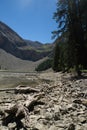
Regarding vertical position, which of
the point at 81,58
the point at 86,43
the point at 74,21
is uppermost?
the point at 74,21

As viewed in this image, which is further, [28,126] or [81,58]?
[81,58]

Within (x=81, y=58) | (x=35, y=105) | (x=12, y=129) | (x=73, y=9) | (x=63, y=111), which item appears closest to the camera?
(x=12, y=129)

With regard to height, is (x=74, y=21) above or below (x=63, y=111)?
above

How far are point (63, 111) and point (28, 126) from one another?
166 centimetres

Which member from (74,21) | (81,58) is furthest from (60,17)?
(81,58)

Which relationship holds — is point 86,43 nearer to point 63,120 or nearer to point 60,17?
point 60,17

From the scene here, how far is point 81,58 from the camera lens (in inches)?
1275

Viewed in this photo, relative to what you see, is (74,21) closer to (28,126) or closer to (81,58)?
(81,58)

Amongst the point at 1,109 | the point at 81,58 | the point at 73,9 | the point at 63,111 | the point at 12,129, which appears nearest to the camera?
the point at 12,129

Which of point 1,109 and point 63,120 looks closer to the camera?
point 63,120

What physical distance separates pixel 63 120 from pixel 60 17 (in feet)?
78.1

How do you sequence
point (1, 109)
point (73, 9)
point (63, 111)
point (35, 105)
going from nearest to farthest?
point (63, 111), point (1, 109), point (35, 105), point (73, 9)

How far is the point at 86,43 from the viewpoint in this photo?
107ft

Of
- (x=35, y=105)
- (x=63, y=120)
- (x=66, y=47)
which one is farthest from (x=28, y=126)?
(x=66, y=47)
